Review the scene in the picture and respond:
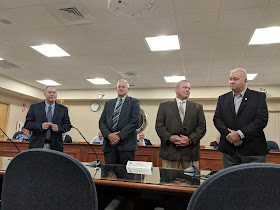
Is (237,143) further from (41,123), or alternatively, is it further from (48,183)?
(41,123)

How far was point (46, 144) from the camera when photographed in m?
2.56

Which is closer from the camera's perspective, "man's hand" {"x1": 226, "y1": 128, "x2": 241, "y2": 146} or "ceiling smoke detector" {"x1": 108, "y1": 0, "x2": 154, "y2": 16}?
"man's hand" {"x1": 226, "y1": 128, "x2": 241, "y2": 146}

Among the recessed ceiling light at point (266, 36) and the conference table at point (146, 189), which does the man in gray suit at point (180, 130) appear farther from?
the recessed ceiling light at point (266, 36)

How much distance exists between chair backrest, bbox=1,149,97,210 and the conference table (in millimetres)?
325

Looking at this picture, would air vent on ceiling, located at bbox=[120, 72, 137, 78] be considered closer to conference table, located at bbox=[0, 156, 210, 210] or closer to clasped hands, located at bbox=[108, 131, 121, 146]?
clasped hands, located at bbox=[108, 131, 121, 146]

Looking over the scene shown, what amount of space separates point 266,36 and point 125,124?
10.1 feet

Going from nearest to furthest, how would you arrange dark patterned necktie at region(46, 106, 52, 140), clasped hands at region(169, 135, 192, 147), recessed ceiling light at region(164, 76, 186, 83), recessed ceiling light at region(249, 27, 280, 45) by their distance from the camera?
clasped hands at region(169, 135, 192, 147) → dark patterned necktie at region(46, 106, 52, 140) → recessed ceiling light at region(249, 27, 280, 45) → recessed ceiling light at region(164, 76, 186, 83)

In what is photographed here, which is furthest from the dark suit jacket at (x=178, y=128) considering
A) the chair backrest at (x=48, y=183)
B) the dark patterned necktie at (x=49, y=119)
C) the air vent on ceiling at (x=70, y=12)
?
the air vent on ceiling at (x=70, y=12)

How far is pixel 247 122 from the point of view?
77.5 inches

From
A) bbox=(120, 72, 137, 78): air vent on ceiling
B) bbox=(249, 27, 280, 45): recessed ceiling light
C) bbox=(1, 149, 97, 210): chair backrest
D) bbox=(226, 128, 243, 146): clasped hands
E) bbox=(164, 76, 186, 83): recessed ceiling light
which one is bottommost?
bbox=(1, 149, 97, 210): chair backrest

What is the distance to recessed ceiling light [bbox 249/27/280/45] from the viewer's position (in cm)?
359

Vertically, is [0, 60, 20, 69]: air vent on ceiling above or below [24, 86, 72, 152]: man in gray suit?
above

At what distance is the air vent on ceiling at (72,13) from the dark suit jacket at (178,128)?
194cm

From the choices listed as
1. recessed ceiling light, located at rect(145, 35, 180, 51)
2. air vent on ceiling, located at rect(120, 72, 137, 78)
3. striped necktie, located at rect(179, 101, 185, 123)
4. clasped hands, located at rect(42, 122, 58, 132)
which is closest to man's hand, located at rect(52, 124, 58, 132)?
clasped hands, located at rect(42, 122, 58, 132)
